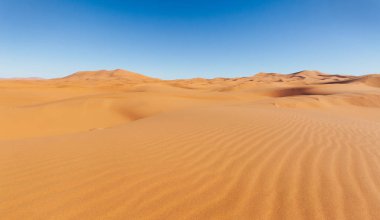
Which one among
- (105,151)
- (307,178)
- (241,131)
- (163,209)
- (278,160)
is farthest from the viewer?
(241,131)

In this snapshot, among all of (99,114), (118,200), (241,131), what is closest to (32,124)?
(99,114)

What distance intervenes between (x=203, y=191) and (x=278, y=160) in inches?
53.1

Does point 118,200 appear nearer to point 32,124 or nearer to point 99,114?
point 32,124

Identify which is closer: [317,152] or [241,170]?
[241,170]

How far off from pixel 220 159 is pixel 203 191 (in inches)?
36.2

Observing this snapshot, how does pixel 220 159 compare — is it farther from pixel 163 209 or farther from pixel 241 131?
pixel 241 131

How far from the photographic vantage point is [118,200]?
6.84 feet

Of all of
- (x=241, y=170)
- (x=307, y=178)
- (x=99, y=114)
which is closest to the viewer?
(x=307, y=178)

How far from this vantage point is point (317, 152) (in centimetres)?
352

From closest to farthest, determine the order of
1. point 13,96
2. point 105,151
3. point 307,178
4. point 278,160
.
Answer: point 307,178
point 278,160
point 105,151
point 13,96

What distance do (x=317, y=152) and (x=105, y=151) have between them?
3.16 meters

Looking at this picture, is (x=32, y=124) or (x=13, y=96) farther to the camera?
(x=13, y=96)

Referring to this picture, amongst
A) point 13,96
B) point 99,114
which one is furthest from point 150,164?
point 13,96

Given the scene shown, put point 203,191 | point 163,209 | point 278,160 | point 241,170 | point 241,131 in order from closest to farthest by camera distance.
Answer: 1. point 163,209
2. point 203,191
3. point 241,170
4. point 278,160
5. point 241,131
